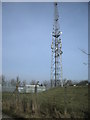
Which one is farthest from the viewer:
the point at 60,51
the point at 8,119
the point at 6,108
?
the point at 60,51

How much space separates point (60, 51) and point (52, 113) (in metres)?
27.7

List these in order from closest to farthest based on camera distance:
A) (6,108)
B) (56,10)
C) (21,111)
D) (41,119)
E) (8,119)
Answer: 1. (41,119)
2. (8,119)
3. (21,111)
4. (6,108)
5. (56,10)

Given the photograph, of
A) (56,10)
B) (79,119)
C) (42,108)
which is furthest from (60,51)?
(79,119)

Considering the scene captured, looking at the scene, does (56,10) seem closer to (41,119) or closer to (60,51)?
(60,51)

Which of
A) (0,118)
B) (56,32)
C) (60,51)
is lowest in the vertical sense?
(0,118)

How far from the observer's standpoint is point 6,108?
15438 millimetres

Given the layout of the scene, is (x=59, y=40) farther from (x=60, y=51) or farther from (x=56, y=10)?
(x=56, y=10)

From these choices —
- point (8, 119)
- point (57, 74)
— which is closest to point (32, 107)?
point (8, 119)

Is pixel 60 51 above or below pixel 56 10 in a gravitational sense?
below

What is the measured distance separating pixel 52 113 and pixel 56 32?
98.1ft

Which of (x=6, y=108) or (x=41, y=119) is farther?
(x=6, y=108)

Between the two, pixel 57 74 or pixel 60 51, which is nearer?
pixel 60 51

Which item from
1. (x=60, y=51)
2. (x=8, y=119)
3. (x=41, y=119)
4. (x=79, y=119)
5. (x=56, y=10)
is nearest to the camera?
(x=79, y=119)

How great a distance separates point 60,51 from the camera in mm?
38250
